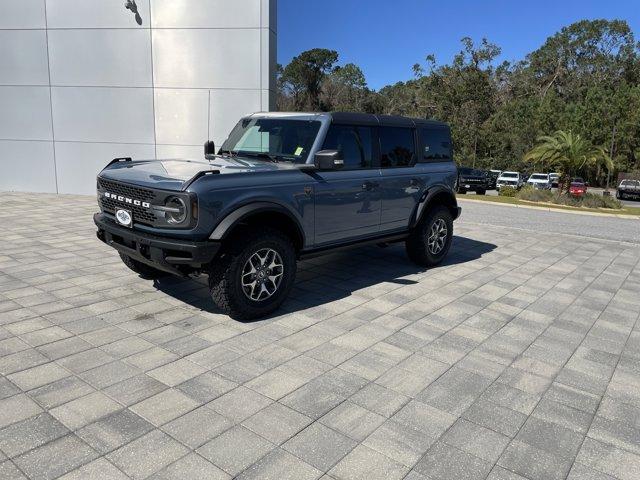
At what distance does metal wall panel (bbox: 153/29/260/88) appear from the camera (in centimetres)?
1201

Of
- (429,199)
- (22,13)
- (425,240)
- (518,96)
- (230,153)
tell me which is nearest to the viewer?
(230,153)

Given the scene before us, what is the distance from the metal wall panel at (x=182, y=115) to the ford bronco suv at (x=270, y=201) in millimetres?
6948

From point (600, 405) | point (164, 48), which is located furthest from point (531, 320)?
point (164, 48)

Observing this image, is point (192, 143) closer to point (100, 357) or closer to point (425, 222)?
point (425, 222)

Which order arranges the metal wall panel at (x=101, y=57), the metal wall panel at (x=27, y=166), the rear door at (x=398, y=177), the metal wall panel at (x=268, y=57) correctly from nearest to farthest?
the rear door at (x=398, y=177), the metal wall panel at (x=268, y=57), the metal wall panel at (x=101, y=57), the metal wall panel at (x=27, y=166)

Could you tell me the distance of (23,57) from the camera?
12.8 metres

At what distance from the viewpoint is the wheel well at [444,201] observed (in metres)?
6.81

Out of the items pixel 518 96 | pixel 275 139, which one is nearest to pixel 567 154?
pixel 275 139

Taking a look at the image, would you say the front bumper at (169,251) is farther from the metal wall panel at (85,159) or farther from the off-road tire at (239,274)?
the metal wall panel at (85,159)

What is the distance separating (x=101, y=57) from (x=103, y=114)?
1.46 meters

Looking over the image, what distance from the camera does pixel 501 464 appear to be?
8.87 feet

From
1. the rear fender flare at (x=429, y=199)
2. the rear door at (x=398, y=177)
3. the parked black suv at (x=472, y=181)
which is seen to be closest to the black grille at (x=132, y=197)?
the rear door at (x=398, y=177)

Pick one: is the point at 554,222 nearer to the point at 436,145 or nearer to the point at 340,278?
the point at 436,145

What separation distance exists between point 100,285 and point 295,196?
2.55m
